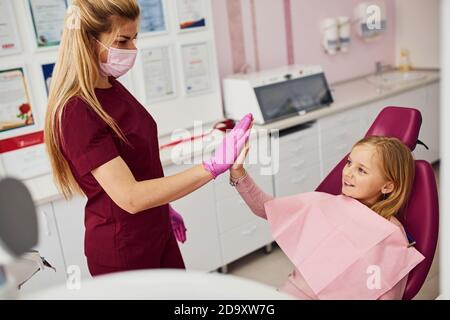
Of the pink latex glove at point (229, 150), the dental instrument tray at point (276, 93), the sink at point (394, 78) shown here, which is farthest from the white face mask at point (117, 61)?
the sink at point (394, 78)

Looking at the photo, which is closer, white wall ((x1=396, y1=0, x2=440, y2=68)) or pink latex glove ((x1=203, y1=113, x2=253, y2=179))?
pink latex glove ((x1=203, y1=113, x2=253, y2=179))

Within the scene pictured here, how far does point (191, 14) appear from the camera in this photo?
8.00 feet

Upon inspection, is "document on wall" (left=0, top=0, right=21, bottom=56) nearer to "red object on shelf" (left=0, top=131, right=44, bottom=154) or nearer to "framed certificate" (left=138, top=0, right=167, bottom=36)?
"red object on shelf" (left=0, top=131, right=44, bottom=154)

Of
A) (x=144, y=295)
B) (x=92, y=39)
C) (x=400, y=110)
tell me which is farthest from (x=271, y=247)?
(x=144, y=295)

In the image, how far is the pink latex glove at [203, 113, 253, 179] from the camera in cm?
111

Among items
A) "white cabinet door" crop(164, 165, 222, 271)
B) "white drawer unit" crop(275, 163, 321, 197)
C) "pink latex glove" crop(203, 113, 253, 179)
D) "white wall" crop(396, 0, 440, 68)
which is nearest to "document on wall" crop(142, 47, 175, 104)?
"white cabinet door" crop(164, 165, 222, 271)

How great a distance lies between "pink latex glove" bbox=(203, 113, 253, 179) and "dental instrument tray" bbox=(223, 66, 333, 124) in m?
1.40

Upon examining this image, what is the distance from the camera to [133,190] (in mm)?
1068

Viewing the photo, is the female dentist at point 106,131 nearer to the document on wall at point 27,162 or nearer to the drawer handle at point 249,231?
the document on wall at point 27,162

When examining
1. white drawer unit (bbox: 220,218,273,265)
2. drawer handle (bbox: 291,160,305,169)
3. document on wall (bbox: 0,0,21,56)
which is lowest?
white drawer unit (bbox: 220,218,273,265)

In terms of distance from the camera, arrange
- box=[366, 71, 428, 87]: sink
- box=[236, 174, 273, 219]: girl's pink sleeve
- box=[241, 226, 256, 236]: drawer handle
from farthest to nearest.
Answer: box=[366, 71, 428, 87]: sink
box=[241, 226, 256, 236]: drawer handle
box=[236, 174, 273, 219]: girl's pink sleeve

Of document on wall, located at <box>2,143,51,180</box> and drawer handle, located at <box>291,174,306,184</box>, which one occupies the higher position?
document on wall, located at <box>2,143,51,180</box>

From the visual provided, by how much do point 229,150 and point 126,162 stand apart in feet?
0.90
